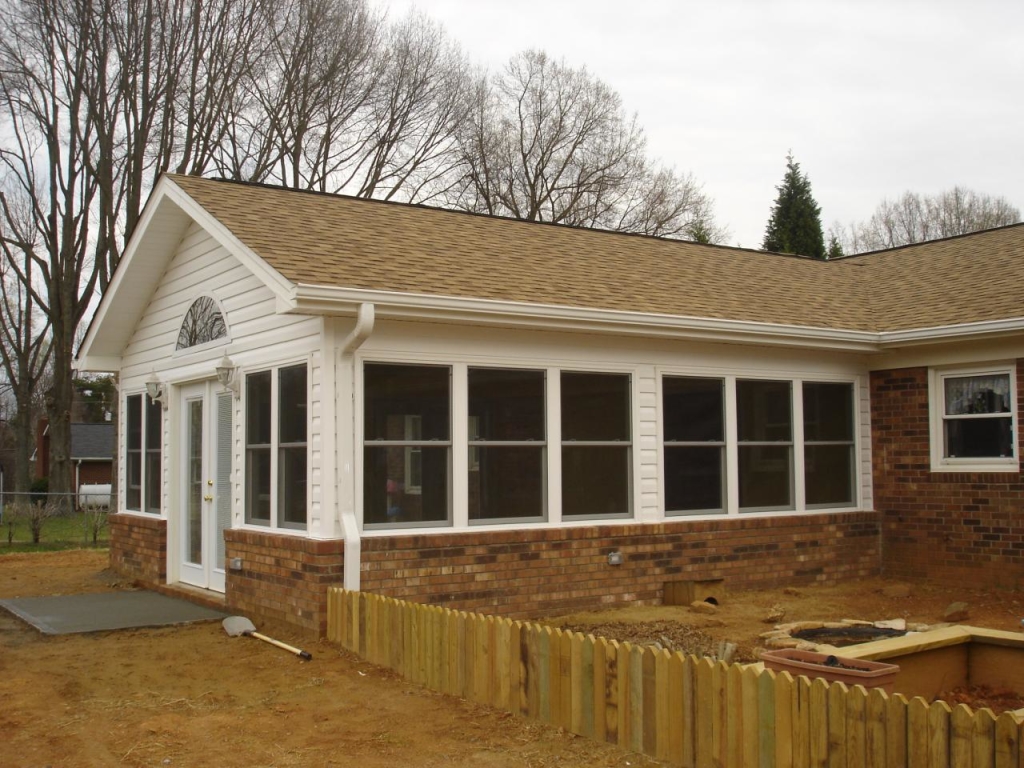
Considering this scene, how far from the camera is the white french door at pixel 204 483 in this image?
37.0 ft

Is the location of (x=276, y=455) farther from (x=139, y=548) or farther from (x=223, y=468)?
(x=139, y=548)

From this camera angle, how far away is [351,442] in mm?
9164

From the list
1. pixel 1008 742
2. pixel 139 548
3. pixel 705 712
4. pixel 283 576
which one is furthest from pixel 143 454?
pixel 1008 742

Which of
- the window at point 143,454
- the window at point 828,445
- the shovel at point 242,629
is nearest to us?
the shovel at point 242,629

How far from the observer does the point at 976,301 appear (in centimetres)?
1252

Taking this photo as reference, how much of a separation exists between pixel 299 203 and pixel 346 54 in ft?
64.3

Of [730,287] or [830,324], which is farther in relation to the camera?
[730,287]

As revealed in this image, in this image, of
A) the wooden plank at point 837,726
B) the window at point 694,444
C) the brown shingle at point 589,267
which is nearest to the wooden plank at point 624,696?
the wooden plank at point 837,726

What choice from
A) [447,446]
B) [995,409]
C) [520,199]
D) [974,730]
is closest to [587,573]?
[447,446]

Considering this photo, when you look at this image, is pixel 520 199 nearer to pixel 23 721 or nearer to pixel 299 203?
pixel 299 203

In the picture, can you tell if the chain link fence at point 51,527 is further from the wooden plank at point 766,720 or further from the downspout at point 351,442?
the wooden plank at point 766,720

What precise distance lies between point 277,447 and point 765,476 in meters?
5.49

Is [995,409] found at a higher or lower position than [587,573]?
higher

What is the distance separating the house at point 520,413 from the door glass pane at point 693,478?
3cm
